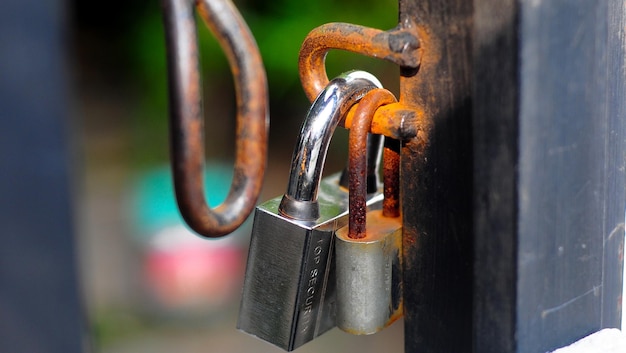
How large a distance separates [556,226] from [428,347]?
146 millimetres

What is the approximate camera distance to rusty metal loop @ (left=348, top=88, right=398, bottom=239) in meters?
0.56

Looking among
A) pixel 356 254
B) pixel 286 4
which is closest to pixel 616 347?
pixel 356 254

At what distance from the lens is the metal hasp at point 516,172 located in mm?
473

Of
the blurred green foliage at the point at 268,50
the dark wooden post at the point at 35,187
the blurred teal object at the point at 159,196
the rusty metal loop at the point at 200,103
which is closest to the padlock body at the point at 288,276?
the rusty metal loop at the point at 200,103

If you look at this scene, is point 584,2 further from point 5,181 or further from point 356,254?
point 5,181

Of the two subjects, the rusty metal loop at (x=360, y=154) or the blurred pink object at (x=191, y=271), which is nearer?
the rusty metal loop at (x=360, y=154)

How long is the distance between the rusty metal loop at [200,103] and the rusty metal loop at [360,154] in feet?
0.39

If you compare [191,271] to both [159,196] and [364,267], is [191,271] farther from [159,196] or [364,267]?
[364,267]

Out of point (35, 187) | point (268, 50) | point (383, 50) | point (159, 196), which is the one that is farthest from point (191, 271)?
point (383, 50)

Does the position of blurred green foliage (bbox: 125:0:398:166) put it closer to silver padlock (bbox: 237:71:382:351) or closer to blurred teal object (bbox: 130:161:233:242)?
blurred teal object (bbox: 130:161:233:242)

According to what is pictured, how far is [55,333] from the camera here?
0.81 m

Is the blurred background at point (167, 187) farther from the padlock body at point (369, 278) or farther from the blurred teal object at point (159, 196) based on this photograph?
the padlock body at point (369, 278)

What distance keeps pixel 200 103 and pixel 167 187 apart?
8.04ft

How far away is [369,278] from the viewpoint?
1.93 ft
